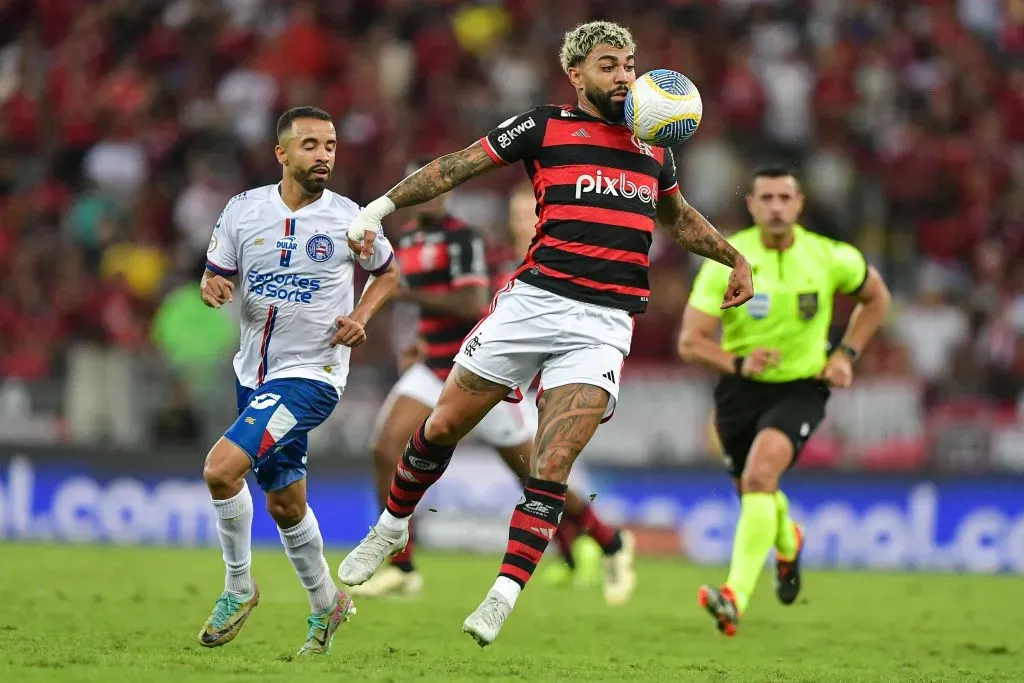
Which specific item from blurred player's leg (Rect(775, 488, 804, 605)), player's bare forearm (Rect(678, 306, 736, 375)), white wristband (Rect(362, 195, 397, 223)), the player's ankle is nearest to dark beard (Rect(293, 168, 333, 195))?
white wristband (Rect(362, 195, 397, 223))

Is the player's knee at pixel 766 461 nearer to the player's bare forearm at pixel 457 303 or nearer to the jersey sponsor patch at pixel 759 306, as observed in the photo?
the jersey sponsor patch at pixel 759 306

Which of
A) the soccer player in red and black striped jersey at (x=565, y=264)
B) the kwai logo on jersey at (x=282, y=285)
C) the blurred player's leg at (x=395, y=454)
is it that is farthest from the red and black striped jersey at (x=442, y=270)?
the soccer player in red and black striped jersey at (x=565, y=264)

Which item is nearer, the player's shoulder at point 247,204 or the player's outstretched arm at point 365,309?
the player's outstretched arm at point 365,309

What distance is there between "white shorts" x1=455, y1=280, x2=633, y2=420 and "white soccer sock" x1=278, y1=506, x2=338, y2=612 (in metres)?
1.29

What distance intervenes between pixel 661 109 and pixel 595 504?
9088mm

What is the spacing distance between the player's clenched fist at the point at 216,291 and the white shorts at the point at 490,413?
373cm

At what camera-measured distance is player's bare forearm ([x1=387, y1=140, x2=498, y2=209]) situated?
7.55 meters

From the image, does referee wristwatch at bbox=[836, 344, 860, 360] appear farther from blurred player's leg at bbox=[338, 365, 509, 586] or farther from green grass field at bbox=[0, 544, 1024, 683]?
blurred player's leg at bbox=[338, 365, 509, 586]

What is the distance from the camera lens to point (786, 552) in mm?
10555

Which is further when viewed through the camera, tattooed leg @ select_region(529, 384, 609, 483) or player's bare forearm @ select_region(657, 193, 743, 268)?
player's bare forearm @ select_region(657, 193, 743, 268)

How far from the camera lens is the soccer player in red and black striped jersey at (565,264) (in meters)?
7.54

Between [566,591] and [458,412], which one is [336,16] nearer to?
[566,591]

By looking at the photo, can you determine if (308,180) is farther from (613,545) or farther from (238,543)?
(613,545)

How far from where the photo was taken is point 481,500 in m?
16.5
